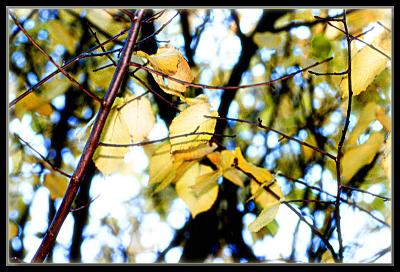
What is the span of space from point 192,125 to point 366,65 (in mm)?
278

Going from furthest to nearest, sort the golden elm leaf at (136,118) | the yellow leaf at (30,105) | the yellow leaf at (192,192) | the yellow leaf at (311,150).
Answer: the yellow leaf at (311,150) → the yellow leaf at (30,105) → the yellow leaf at (192,192) → the golden elm leaf at (136,118)

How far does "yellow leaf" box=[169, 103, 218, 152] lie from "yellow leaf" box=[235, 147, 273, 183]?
9cm

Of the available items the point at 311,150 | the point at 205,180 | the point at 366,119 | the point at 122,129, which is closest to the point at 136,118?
the point at 122,129

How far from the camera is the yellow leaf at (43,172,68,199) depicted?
1.13 m

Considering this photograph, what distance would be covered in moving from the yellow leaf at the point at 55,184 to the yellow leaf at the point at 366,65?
794 millimetres

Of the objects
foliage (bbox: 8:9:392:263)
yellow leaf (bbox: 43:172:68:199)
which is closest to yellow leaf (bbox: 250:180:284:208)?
foliage (bbox: 8:9:392:263)

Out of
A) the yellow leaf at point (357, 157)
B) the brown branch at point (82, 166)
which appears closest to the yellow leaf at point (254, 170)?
the yellow leaf at point (357, 157)

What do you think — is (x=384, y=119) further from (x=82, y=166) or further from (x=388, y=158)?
(x=82, y=166)

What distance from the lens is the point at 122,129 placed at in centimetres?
63

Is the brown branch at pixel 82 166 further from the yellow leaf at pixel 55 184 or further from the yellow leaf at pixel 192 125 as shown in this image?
the yellow leaf at pixel 55 184

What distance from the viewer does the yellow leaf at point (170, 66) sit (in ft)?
1.91

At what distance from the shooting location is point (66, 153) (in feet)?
5.16
